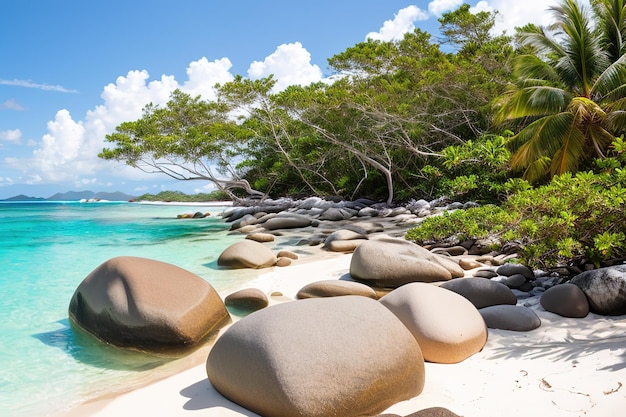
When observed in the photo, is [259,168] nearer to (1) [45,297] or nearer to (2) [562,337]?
(1) [45,297]

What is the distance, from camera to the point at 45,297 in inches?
309

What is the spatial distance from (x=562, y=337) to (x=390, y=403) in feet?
6.72

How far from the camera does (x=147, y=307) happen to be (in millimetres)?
4836

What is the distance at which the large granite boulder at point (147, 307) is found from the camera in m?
4.76

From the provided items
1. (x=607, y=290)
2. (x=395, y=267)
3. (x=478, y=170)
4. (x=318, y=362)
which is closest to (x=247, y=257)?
(x=395, y=267)

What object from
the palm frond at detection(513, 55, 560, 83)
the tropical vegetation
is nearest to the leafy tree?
the tropical vegetation

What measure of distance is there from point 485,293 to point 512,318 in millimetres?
721

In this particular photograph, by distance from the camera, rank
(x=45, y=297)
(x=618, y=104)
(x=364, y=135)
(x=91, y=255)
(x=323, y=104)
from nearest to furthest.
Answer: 1. (x=45, y=297)
2. (x=618, y=104)
3. (x=91, y=255)
4. (x=323, y=104)
5. (x=364, y=135)

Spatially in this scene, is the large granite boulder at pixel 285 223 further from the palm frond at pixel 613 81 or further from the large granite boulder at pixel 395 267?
the palm frond at pixel 613 81

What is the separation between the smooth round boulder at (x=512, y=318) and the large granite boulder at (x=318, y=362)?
61.7 inches

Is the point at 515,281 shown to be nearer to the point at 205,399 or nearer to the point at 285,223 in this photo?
the point at 205,399

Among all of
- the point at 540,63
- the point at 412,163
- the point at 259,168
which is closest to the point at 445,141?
the point at 412,163

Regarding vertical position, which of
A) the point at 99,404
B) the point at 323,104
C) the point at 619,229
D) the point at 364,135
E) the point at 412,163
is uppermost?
the point at 323,104

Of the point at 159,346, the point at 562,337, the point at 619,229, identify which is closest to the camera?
the point at 562,337
